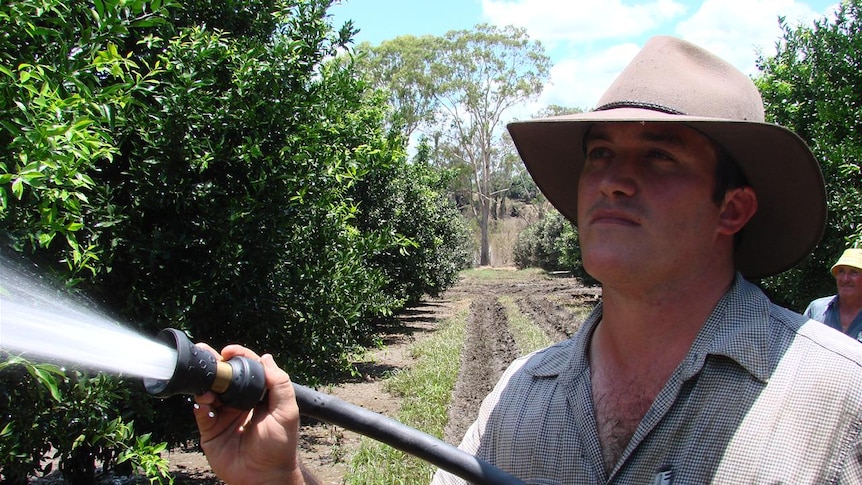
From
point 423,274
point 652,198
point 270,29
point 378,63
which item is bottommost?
point 423,274

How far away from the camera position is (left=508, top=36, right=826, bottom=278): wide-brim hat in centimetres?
180

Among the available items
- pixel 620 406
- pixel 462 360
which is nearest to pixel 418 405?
pixel 462 360

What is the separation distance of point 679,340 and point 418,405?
832cm

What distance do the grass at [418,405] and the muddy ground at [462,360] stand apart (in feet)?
0.57

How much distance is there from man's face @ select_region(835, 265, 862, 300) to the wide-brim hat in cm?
400

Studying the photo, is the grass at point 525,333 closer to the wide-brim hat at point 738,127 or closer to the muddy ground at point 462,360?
the muddy ground at point 462,360

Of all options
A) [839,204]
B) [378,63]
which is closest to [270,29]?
[839,204]

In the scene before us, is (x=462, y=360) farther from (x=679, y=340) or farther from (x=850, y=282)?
(x=679, y=340)

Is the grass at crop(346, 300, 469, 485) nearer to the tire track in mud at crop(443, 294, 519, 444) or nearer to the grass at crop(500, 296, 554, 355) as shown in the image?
the tire track in mud at crop(443, 294, 519, 444)

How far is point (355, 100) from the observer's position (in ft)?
23.0

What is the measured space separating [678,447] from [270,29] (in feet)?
19.6

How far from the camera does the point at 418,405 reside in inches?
389

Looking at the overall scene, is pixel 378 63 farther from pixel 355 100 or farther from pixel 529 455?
pixel 529 455

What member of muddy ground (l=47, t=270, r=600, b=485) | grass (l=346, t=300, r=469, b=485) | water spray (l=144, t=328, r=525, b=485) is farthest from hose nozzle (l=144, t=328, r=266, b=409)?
muddy ground (l=47, t=270, r=600, b=485)
